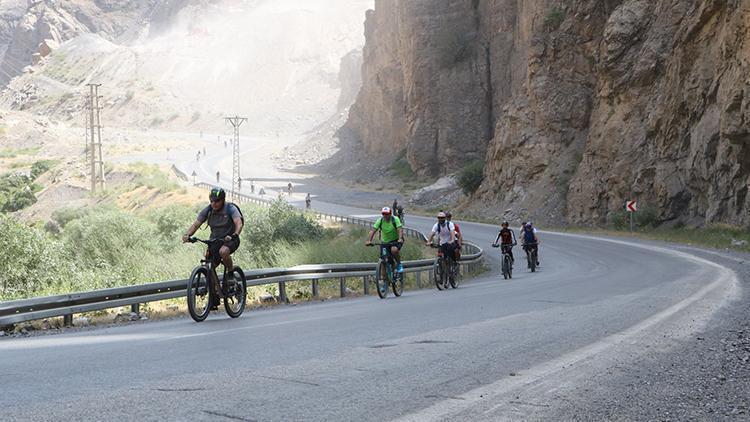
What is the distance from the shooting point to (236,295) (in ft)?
41.5

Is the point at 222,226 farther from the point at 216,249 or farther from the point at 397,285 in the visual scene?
the point at 397,285

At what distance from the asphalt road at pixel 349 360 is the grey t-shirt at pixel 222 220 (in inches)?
52.7

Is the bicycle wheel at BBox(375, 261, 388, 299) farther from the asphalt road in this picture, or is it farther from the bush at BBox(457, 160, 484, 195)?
the bush at BBox(457, 160, 484, 195)

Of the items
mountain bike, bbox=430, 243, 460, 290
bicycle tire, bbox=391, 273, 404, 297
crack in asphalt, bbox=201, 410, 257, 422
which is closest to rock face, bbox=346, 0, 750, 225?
mountain bike, bbox=430, 243, 460, 290

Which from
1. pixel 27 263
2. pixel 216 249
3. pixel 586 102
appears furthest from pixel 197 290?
pixel 586 102

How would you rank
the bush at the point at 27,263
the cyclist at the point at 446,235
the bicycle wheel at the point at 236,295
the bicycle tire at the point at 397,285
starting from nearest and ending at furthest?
the bicycle wheel at the point at 236,295 < the bicycle tire at the point at 397,285 < the cyclist at the point at 446,235 < the bush at the point at 27,263

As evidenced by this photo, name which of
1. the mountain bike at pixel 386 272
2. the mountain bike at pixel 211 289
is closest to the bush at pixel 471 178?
the mountain bike at pixel 386 272

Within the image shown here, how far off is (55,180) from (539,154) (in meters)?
56.8

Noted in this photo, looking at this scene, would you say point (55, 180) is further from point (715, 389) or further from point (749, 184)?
point (715, 389)

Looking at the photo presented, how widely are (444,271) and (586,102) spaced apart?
38063 millimetres

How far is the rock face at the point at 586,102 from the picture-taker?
3903 cm

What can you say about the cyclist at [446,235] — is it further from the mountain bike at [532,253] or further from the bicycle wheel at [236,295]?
the bicycle wheel at [236,295]

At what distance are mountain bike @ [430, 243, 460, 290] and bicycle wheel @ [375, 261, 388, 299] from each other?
2933 millimetres

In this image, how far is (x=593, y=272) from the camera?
24.4 m
